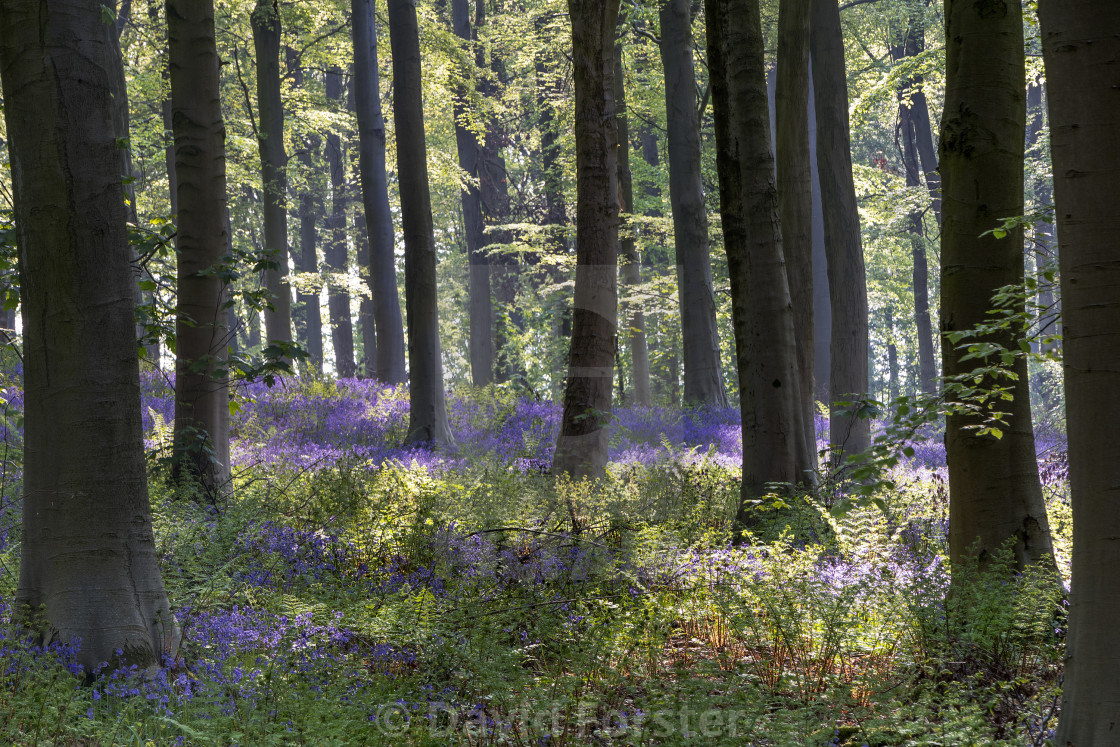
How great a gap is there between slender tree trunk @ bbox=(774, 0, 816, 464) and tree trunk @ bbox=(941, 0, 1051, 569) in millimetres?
4331

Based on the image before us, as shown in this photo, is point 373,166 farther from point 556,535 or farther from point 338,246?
point 338,246

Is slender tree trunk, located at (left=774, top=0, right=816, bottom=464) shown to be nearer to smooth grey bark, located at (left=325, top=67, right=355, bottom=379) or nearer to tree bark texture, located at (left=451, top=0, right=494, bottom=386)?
tree bark texture, located at (left=451, top=0, right=494, bottom=386)

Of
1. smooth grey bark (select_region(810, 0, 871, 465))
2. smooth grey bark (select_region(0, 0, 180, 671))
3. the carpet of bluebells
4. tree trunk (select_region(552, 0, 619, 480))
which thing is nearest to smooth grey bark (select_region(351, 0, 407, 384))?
tree trunk (select_region(552, 0, 619, 480))

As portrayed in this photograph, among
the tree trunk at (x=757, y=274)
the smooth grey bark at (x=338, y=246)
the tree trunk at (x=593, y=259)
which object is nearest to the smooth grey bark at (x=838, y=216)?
the tree trunk at (x=593, y=259)

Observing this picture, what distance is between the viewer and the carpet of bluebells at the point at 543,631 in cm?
326

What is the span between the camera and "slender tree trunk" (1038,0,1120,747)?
2738 millimetres

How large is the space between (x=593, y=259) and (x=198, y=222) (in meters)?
3.96

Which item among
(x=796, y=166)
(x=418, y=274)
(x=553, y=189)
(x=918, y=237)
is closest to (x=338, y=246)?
(x=553, y=189)

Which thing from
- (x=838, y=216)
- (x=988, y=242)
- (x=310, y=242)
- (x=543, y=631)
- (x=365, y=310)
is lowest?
(x=543, y=631)

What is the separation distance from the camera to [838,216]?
11.2 meters

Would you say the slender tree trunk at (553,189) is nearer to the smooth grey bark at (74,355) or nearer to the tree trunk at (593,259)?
the tree trunk at (593,259)

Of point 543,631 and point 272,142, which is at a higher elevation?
point 272,142

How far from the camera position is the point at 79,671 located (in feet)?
12.0

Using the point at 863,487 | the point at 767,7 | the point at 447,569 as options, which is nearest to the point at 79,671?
the point at 447,569
